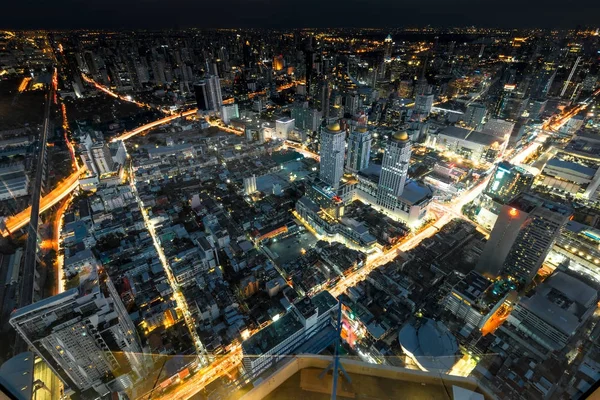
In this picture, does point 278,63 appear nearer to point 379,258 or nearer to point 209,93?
point 209,93

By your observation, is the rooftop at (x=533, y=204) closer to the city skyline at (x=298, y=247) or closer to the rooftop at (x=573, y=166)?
the city skyline at (x=298, y=247)

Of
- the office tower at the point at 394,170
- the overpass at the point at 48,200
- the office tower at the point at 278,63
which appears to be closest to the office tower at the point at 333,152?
the office tower at the point at 394,170

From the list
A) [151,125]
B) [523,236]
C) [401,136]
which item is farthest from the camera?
[151,125]

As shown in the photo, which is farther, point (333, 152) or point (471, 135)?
point (471, 135)

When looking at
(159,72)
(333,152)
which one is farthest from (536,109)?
(159,72)

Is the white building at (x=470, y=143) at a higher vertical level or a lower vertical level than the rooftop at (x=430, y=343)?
higher

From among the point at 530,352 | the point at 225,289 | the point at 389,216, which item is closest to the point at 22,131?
the point at 225,289

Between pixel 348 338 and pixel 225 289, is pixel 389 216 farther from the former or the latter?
pixel 225 289
